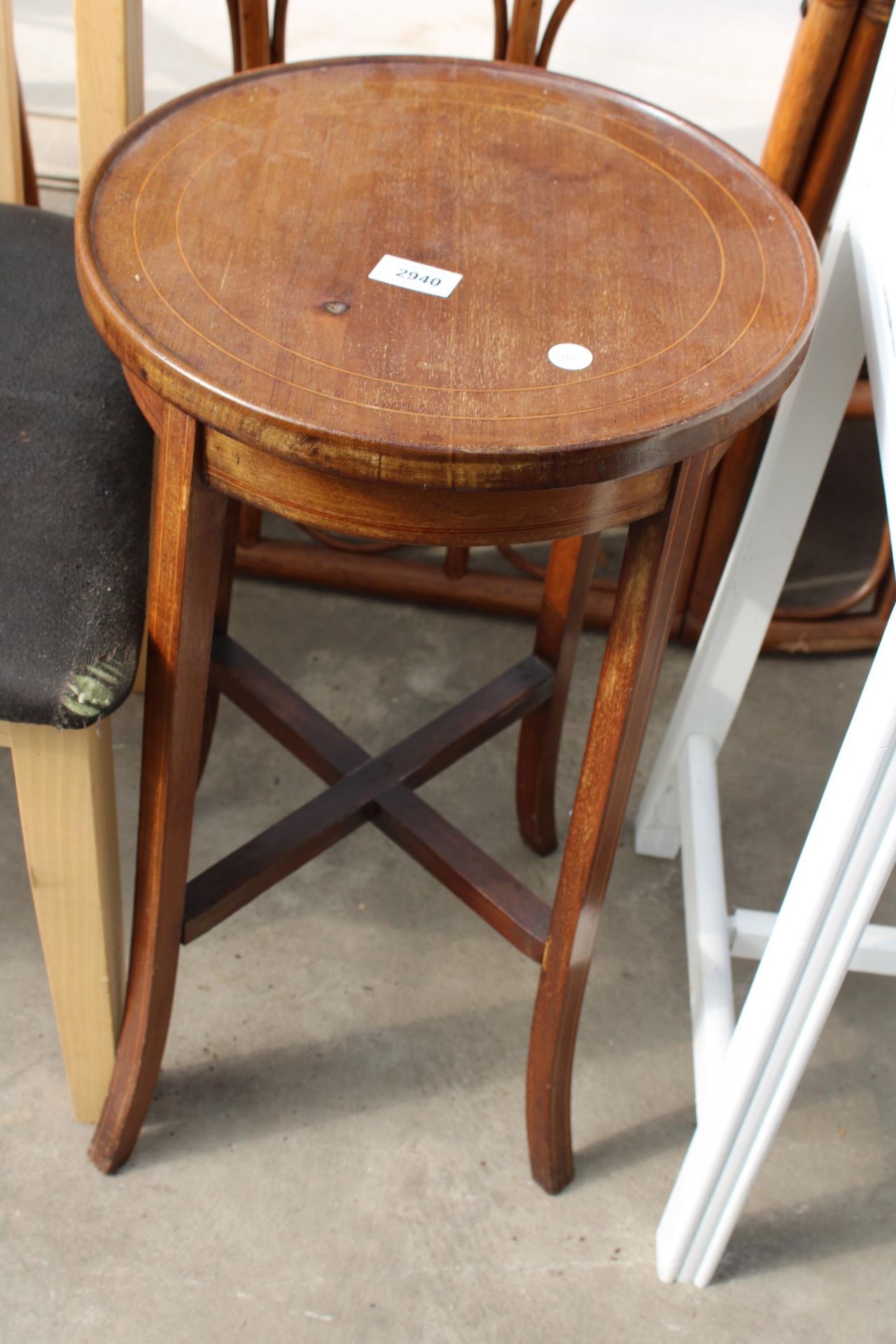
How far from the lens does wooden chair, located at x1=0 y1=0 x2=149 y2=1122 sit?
78cm

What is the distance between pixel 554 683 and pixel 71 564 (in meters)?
0.52

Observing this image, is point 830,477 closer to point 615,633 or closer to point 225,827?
point 225,827

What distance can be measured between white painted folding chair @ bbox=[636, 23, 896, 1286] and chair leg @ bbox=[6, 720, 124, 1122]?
462 millimetres

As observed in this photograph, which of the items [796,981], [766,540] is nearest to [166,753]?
[796,981]

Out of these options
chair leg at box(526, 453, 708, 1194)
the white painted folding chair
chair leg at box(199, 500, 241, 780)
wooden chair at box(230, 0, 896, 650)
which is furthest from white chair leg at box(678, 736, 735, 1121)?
chair leg at box(199, 500, 241, 780)

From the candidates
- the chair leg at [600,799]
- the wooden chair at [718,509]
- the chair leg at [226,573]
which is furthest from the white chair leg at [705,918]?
the chair leg at [226,573]

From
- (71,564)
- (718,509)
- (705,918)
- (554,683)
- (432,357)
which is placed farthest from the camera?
(718,509)

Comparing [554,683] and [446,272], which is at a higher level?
[446,272]

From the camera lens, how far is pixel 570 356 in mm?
735

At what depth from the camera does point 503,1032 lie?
3.91ft

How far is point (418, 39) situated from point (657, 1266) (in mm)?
1326

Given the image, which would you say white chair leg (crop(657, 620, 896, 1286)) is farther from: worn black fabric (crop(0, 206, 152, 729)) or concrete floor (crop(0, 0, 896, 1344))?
worn black fabric (crop(0, 206, 152, 729))

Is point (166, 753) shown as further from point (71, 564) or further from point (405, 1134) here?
point (405, 1134)

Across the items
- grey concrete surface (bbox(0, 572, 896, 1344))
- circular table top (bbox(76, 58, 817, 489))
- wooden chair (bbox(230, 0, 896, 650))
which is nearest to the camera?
circular table top (bbox(76, 58, 817, 489))
